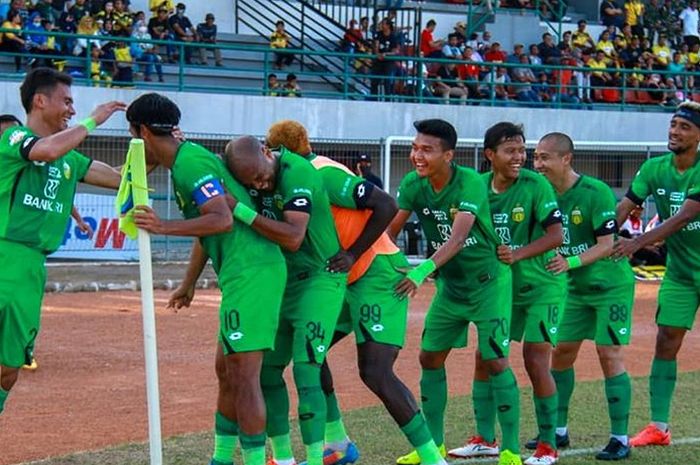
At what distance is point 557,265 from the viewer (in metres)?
9.64

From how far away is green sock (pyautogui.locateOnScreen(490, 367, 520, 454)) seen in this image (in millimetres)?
9367

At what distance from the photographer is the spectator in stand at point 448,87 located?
100 feet

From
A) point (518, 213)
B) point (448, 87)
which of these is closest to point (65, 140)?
point (518, 213)

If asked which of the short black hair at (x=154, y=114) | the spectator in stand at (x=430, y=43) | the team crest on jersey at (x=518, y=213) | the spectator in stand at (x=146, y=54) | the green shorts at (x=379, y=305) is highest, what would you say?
the spectator in stand at (x=430, y=43)

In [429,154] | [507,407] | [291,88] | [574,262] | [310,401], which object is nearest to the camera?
[310,401]

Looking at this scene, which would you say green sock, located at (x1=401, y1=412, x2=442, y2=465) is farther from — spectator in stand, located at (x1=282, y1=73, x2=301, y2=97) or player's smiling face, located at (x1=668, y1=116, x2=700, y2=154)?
spectator in stand, located at (x1=282, y1=73, x2=301, y2=97)

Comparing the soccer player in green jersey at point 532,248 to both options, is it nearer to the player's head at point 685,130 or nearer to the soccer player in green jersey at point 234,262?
the player's head at point 685,130

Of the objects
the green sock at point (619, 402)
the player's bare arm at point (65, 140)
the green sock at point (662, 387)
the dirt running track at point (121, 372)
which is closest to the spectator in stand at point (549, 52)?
the dirt running track at point (121, 372)

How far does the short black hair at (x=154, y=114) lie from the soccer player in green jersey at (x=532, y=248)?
264cm

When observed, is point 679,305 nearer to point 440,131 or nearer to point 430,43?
point 440,131

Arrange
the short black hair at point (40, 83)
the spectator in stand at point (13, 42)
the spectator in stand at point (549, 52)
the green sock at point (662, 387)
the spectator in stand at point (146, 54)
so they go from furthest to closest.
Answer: the spectator in stand at point (549, 52) < the spectator in stand at point (146, 54) < the spectator in stand at point (13, 42) < the green sock at point (662, 387) < the short black hair at point (40, 83)

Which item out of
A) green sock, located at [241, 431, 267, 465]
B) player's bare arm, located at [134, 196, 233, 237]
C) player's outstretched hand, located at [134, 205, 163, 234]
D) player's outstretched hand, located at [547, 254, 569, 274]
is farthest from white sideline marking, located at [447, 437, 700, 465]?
player's outstretched hand, located at [134, 205, 163, 234]

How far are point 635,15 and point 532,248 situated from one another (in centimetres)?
3092

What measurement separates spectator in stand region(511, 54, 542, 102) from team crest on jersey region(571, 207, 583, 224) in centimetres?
2190
